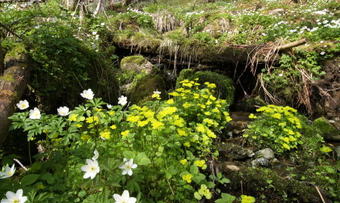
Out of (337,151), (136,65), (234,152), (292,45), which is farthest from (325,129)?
(136,65)

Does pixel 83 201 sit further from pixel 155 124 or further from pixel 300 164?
pixel 300 164

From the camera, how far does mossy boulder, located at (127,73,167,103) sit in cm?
443

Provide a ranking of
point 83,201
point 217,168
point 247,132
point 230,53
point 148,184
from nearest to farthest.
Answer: point 83,201 → point 148,184 → point 217,168 → point 247,132 → point 230,53

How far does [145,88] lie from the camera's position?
464 centimetres

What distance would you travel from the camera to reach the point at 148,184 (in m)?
1.80

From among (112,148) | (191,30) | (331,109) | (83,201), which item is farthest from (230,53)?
(83,201)

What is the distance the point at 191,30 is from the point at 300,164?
685 centimetres

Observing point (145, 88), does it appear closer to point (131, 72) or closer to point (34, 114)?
point (131, 72)

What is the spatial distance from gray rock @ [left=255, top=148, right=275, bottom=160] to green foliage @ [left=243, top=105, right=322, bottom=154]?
102 mm

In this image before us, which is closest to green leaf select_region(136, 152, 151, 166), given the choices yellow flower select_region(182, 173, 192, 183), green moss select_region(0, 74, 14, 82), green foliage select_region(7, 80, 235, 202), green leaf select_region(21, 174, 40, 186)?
green foliage select_region(7, 80, 235, 202)

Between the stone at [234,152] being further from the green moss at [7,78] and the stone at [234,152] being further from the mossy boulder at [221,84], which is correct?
the green moss at [7,78]

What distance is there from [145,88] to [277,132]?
2688 mm

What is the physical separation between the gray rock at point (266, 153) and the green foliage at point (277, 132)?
0.33 ft

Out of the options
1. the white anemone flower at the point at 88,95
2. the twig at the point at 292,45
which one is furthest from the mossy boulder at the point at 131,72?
the twig at the point at 292,45
